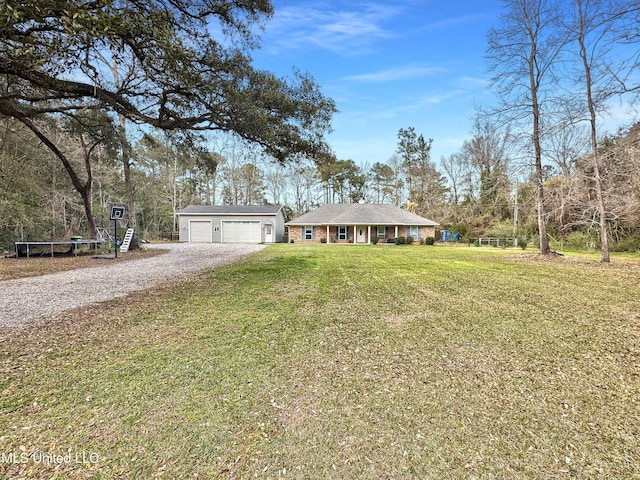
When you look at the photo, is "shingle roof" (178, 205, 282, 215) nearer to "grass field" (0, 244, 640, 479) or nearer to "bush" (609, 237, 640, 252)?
"grass field" (0, 244, 640, 479)

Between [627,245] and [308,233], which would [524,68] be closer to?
[627,245]

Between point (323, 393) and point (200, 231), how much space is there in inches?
1031

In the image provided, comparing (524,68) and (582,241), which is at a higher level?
(524,68)

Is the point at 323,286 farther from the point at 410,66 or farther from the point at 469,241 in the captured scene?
the point at 469,241

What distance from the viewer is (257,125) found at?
5.65 metres

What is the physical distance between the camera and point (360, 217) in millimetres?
27250

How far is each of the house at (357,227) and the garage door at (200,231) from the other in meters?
6.92

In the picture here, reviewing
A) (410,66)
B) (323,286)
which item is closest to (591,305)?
(323,286)

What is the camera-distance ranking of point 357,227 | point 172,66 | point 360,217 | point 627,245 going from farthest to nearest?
point 357,227
point 360,217
point 627,245
point 172,66

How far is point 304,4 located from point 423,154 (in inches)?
1267

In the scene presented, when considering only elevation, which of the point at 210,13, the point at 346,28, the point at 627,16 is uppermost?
the point at 346,28

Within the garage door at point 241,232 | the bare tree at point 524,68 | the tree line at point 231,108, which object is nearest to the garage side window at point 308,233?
the garage door at point 241,232

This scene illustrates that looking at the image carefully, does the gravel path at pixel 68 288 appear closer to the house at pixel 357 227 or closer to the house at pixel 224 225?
the house at pixel 224 225

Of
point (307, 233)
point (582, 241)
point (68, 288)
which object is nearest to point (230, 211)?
point (307, 233)
